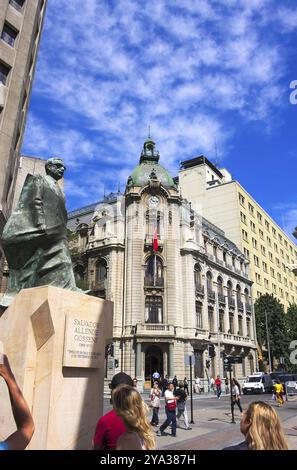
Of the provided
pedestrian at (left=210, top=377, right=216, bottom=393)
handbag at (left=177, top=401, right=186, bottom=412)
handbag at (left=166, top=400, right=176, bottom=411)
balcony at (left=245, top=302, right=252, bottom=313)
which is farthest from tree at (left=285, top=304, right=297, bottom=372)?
handbag at (left=166, top=400, right=176, bottom=411)

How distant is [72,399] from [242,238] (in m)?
55.5

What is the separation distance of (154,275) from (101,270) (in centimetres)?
569

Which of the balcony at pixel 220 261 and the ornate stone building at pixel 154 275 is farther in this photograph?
the balcony at pixel 220 261

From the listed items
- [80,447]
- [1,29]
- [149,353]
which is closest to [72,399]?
[80,447]

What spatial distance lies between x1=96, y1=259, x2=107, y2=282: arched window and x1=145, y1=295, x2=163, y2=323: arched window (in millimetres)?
5159

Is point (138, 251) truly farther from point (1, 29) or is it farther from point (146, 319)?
point (1, 29)

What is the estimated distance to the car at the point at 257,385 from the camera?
35.2 meters

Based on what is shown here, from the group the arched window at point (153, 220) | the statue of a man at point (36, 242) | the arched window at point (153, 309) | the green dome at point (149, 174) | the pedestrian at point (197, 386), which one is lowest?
the pedestrian at point (197, 386)

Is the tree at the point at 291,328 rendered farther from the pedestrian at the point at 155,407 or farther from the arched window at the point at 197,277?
the pedestrian at the point at 155,407

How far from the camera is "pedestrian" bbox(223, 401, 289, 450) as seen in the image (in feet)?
8.96

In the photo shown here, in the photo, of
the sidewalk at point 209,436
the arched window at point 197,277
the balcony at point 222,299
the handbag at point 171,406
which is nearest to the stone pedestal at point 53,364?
the sidewalk at point 209,436

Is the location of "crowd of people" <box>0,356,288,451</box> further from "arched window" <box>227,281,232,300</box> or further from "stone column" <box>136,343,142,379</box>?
"arched window" <box>227,281,232,300</box>

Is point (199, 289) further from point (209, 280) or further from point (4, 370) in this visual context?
point (4, 370)

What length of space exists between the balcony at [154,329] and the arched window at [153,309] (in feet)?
3.38
